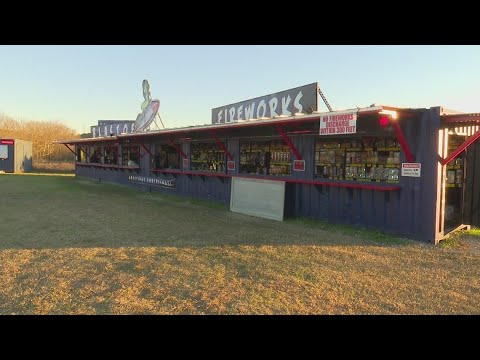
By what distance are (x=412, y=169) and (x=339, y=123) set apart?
6.04 ft

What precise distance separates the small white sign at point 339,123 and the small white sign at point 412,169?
4.97 feet

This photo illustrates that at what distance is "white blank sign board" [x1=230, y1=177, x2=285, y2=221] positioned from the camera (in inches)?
372

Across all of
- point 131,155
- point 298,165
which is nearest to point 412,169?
point 298,165

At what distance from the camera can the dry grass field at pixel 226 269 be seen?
12.6 ft

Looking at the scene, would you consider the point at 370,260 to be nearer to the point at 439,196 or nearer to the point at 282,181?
the point at 439,196

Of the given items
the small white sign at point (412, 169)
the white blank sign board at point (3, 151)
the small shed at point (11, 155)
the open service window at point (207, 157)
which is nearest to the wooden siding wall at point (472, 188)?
the small white sign at point (412, 169)

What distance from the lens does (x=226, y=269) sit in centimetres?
509

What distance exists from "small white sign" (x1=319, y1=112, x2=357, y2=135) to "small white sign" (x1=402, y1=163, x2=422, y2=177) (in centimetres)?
152

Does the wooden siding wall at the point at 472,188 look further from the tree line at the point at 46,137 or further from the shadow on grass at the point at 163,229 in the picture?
the tree line at the point at 46,137

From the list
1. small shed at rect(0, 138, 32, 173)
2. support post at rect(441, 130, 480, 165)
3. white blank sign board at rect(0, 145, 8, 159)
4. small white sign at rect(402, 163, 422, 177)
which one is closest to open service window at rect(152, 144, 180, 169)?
small white sign at rect(402, 163, 422, 177)

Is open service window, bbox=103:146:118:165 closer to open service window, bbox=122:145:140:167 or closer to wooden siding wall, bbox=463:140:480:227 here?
open service window, bbox=122:145:140:167

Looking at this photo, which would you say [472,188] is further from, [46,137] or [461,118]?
[46,137]

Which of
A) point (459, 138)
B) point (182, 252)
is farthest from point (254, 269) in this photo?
point (459, 138)

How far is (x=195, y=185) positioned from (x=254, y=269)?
28.8 ft
